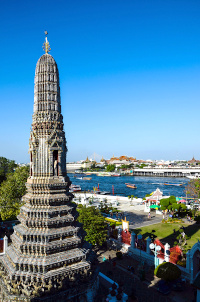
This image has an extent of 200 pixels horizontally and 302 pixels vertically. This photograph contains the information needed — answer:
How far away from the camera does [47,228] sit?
14.3 meters

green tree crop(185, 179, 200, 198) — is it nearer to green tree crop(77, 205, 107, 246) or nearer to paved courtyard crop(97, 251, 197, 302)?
paved courtyard crop(97, 251, 197, 302)

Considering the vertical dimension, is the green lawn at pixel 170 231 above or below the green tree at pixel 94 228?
below

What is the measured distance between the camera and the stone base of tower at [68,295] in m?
12.7

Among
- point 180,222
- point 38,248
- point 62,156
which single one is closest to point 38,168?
point 62,156

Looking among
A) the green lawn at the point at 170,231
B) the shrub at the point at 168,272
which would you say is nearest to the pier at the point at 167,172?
the green lawn at the point at 170,231

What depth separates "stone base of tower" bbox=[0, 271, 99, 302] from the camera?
41.8 ft

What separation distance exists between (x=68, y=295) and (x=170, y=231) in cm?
2203

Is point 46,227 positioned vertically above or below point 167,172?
above

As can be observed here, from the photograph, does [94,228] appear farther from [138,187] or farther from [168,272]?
[138,187]

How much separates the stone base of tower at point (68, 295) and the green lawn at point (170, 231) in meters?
15.7

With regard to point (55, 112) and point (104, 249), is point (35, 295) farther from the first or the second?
point (104, 249)

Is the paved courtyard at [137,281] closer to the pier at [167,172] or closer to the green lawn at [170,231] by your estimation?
the green lawn at [170,231]

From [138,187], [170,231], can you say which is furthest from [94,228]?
[138,187]

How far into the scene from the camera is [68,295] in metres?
13.3
